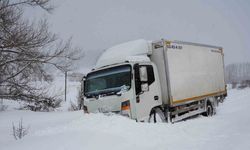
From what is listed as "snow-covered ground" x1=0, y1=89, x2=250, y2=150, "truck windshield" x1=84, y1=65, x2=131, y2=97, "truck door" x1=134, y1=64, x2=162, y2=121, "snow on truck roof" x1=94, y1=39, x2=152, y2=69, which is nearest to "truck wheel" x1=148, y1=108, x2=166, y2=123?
"truck door" x1=134, y1=64, x2=162, y2=121

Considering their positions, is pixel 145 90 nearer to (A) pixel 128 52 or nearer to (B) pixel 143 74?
(B) pixel 143 74

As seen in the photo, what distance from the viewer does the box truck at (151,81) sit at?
27.7 ft

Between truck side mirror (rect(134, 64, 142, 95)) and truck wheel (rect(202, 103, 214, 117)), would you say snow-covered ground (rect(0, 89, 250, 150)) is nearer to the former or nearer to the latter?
truck side mirror (rect(134, 64, 142, 95))

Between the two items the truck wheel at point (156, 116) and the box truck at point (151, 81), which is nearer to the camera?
the box truck at point (151, 81)

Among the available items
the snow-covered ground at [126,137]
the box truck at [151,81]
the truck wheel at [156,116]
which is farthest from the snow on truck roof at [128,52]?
the snow-covered ground at [126,137]

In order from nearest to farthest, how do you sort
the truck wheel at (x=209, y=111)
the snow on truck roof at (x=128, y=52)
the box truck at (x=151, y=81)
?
the box truck at (x=151, y=81), the snow on truck roof at (x=128, y=52), the truck wheel at (x=209, y=111)

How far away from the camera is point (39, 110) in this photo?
723 inches

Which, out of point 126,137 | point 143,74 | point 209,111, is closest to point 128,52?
point 143,74

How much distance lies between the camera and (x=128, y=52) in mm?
9781

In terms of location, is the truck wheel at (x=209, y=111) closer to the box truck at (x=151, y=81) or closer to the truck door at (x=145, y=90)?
the box truck at (x=151, y=81)

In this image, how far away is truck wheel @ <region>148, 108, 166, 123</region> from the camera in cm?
923

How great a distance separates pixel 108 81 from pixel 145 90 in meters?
1.23

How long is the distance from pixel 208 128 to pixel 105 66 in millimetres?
3925

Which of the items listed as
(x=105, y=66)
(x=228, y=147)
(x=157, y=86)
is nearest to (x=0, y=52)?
(x=105, y=66)
